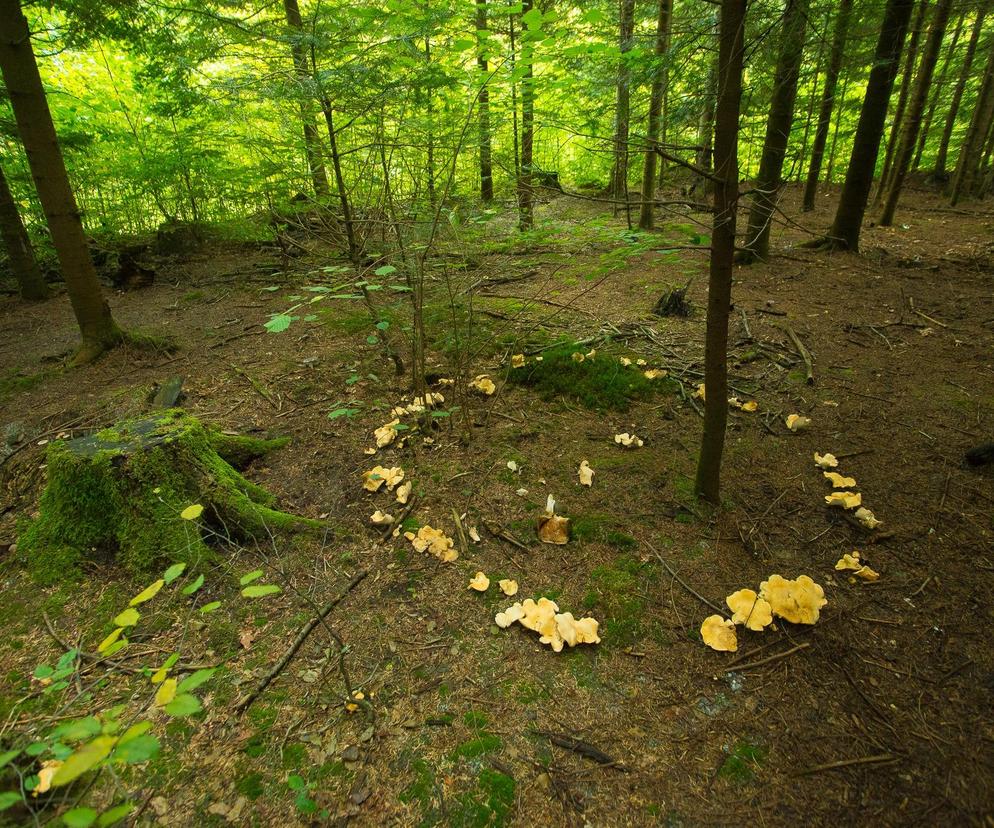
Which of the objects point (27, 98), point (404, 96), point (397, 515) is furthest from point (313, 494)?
point (27, 98)

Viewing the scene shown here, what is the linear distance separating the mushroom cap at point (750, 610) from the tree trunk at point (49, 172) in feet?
23.1

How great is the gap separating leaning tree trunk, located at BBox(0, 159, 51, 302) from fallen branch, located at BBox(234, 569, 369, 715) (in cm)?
1020

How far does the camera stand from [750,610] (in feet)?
7.46

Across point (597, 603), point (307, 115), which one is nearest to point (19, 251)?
point (307, 115)

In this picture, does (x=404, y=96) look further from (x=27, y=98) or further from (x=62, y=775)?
(x=62, y=775)

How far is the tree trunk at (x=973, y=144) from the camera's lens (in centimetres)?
1120

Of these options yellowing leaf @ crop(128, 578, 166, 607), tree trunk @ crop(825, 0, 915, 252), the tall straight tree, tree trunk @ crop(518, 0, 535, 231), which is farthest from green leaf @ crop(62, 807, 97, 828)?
tree trunk @ crop(825, 0, 915, 252)

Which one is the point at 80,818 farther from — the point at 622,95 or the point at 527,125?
the point at 622,95

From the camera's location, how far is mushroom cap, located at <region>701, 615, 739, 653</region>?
220 centimetres

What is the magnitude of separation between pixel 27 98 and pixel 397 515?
19.8 ft

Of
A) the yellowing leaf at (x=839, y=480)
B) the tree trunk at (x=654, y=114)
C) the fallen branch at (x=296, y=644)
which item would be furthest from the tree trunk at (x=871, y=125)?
the fallen branch at (x=296, y=644)

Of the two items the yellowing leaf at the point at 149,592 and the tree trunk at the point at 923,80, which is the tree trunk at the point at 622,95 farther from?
the yellowing leaf at the point at 149,592

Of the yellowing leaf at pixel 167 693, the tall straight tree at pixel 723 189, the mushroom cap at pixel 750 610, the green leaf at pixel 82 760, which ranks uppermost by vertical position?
the tall straight tree at pixel 723 189

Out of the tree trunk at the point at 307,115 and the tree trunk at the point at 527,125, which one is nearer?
the tree trunk at the point at 307,115
